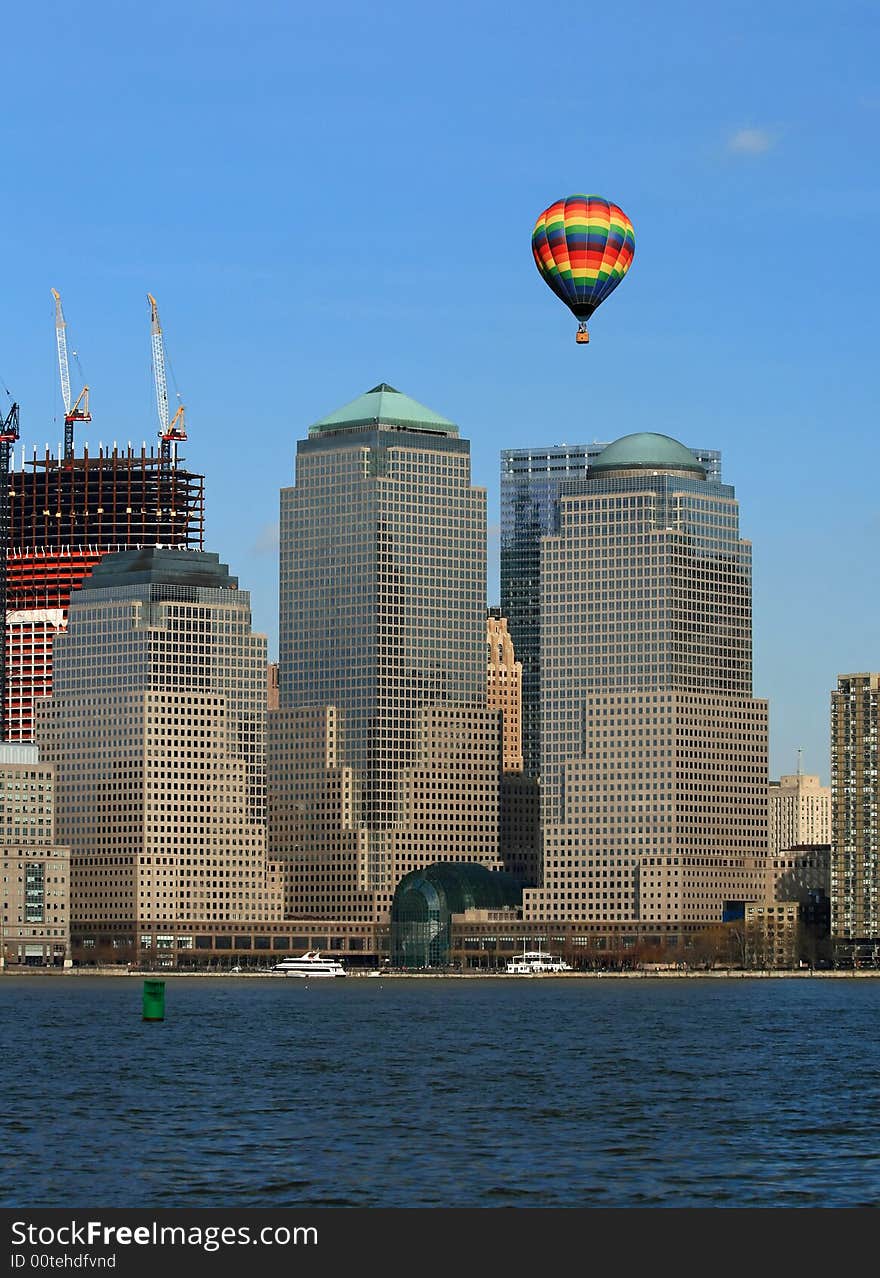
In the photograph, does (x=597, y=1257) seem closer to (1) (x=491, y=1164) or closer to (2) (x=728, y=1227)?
(2) (x=728, y=1227)

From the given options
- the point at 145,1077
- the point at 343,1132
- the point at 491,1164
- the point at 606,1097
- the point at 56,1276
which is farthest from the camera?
the point at 145,1077

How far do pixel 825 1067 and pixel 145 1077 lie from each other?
4436 cm

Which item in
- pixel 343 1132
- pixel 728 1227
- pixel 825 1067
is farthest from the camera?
pixel 825 1067

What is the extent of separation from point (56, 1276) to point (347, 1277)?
8.29m

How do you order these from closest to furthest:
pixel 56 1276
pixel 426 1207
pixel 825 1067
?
pixel 56 1276 → pixel 426 1207 → pixel 825 1067

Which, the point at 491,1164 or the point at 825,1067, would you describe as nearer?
the point at 491,1164

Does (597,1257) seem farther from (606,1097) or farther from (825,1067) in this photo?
(825,1067)

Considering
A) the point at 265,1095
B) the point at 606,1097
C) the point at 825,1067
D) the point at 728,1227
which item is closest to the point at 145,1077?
the point at 265,1095

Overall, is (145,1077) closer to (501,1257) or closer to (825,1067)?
(825,1067)

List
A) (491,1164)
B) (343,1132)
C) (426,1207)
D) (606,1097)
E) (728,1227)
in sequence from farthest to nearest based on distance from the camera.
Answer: (606,1097), (343,1132), (491,1164), (426,1207), (728,1227)

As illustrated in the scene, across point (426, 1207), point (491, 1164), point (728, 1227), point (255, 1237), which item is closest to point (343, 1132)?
point (491, 1164)

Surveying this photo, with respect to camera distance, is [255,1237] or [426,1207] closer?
[255,1237]

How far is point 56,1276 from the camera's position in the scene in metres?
80.9

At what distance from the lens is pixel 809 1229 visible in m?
96.0
